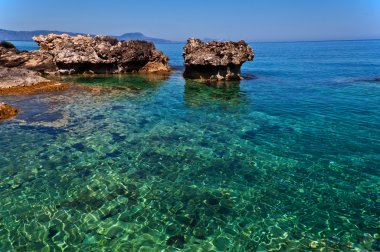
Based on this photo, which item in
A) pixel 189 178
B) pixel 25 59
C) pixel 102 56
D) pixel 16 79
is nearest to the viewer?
pixel 189 178

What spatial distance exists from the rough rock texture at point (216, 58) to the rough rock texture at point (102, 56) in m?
10.2

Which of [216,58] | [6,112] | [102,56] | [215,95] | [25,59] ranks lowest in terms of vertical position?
[215,95]

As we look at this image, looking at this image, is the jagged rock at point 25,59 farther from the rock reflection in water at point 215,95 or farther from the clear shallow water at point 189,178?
the rock reflection in water at point 215,95

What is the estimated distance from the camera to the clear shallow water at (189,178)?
10.8 meters

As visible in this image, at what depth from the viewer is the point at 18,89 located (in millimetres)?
34594

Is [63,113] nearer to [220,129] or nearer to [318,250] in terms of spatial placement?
[220,129]

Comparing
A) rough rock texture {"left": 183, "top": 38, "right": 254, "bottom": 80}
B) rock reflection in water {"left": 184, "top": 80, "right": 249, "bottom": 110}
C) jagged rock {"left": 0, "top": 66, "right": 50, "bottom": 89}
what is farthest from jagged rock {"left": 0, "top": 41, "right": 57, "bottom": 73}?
rock reflection in water {"left": 184, "top": 80, "right": 249, "bottom": 110}

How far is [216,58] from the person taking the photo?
140ft

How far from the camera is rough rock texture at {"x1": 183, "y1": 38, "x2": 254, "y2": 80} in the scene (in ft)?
141

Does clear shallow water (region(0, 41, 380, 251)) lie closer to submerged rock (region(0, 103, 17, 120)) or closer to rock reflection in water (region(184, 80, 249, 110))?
submerged rock (region(0, 103, 17, 120))

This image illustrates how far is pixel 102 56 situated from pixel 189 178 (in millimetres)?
39279

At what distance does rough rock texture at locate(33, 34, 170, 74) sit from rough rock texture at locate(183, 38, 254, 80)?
10204mm

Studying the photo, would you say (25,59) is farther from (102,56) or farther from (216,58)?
(216,58)

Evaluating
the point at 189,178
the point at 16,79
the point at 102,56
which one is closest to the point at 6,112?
the point at 16,79
